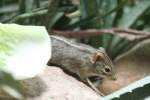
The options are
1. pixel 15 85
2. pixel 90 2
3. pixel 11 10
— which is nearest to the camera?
pixel 15 85

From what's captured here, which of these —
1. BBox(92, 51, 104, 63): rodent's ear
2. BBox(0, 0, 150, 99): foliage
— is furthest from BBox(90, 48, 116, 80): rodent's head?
BBox(0, 0, 150, 99): foliage

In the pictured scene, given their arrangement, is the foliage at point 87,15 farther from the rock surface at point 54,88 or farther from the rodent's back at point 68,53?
the rock surface at point 54,88

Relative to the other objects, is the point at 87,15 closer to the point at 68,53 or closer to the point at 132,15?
the point at 132,15

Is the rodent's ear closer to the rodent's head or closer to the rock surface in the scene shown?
the rodent's head

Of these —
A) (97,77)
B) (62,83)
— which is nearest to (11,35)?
(62,83)

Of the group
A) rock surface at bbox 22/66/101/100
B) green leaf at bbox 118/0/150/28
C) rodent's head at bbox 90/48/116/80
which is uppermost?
rock surface at bbox 22/66/101/100

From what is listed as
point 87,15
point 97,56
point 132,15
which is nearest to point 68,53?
point 97,56

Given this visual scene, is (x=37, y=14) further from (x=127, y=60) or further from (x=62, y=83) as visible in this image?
(x=62, y=83)

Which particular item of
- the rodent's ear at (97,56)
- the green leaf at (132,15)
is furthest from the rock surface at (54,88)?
the green leaf at (132,15)
